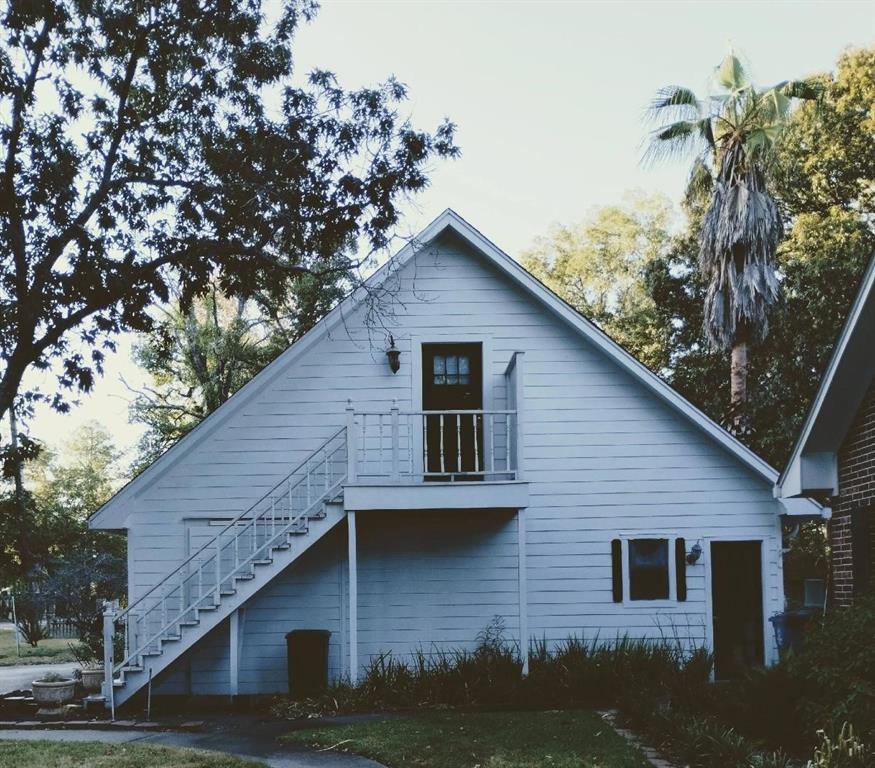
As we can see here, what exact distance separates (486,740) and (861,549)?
4400mm

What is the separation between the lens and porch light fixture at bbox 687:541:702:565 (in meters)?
15.8

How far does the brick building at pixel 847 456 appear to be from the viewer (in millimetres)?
10477

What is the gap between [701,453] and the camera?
52.4 feet

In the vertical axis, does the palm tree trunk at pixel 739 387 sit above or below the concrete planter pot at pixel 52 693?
above

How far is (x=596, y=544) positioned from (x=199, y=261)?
7210 mm

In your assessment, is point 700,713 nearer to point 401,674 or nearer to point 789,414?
point 401,674

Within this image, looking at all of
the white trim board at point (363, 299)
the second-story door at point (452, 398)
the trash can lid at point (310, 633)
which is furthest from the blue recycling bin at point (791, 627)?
the trash can lid at point (310, 633)

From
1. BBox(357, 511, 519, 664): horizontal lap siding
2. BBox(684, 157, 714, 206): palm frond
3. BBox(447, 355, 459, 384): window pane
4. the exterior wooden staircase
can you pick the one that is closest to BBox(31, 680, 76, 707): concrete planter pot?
the exterior wooden staircase

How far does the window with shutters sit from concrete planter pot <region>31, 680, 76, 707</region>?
308 inches

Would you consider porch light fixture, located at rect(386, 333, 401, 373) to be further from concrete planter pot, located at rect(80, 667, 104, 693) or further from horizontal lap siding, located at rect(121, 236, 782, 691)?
concrete planter pot, located at rect(80, 667, 104, 693)

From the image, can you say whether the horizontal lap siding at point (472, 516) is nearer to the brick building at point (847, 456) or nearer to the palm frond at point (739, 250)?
the brick building at point (847, 456)

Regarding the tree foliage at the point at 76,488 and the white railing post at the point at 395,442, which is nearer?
the white railing post at the point at 395,442

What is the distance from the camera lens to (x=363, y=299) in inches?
614

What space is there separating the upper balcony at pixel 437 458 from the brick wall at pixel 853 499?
426 cm
